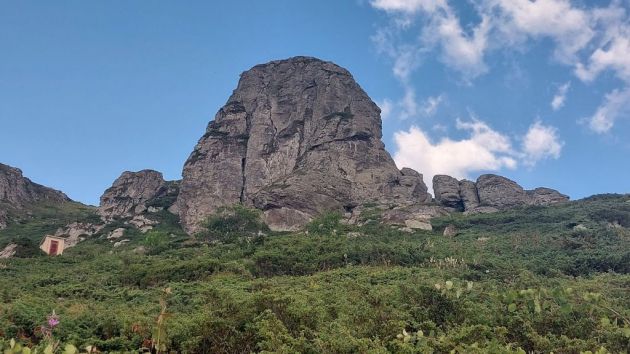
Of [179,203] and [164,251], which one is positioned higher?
[179,203]

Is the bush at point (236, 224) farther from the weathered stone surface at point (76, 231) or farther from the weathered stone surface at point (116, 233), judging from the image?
the weathered stone surface at point (76, 231)

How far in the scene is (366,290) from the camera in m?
19.8

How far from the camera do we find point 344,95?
261 feet

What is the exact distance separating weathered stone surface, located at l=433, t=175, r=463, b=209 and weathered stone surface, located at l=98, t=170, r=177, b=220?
3770cm

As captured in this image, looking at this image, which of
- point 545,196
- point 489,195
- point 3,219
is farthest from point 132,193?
point 545,196

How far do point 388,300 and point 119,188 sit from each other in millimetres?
73138

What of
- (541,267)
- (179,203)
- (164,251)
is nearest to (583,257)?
(541,267)

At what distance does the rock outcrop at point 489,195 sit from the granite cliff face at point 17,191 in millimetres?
61620

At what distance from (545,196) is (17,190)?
8021cm

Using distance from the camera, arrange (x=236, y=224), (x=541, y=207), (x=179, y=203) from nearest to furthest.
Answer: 1. (x=236, y=224)
2. (x=541, y=207)
3. (x=179, y=203)

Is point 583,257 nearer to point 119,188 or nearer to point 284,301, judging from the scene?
point 284,301

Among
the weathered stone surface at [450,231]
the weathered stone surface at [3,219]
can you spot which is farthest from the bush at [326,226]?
the weathered stone surface at [3,219]

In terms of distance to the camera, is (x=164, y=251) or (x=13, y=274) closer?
(x=13, y=274)

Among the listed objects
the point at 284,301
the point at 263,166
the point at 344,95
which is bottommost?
the point at 284,301
